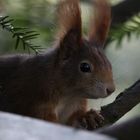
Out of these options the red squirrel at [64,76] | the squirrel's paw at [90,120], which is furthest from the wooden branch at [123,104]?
the red squirrel at [64,76]

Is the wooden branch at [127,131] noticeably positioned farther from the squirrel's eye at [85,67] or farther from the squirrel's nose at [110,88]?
the squirrel's eye at [85,67]

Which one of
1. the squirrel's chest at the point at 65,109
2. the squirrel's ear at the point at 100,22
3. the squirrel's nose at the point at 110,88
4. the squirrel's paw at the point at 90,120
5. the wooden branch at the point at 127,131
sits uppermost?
the wooden branch at the point at 127,131

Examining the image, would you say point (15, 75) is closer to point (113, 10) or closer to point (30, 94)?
point (30, 94)

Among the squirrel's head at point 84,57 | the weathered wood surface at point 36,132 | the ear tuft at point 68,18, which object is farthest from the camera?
the squirrel's head at point 84,57

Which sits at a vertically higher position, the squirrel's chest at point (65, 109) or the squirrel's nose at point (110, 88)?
the squirrel's nose at point (110, 88)

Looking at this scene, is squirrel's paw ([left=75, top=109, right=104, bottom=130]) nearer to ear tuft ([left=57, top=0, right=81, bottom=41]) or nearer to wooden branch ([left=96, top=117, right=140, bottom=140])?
ear tuft ([left=57, top=0, right=81, bottom=41])

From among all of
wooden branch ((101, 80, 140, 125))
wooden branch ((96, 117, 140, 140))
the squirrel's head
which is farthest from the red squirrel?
wooden branch ((96, 117, 140, 140))

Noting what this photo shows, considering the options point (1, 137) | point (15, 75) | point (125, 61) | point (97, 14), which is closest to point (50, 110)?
point (15, 75)

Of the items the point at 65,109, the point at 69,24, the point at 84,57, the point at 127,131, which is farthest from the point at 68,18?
the point at 127,131
